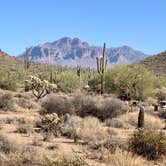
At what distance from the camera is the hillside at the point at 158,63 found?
7996cm

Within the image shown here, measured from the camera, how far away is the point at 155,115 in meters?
27.1

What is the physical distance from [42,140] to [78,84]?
112 ft

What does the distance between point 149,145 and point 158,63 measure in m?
71.9

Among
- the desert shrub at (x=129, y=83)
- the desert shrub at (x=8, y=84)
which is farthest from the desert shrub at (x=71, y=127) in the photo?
the desert shrub at (x=8, y=84)

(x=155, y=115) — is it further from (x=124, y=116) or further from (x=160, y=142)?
(x=160, y=142)

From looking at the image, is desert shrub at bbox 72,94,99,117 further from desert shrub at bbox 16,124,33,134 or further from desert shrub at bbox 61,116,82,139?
desert shrub at bbox 16,124,33,134

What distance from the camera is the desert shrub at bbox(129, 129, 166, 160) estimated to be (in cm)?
1490

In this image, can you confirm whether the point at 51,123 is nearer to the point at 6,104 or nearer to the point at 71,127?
the point at 71,127

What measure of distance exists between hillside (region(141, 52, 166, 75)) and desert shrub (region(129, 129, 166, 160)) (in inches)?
2465

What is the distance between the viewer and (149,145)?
591 inches

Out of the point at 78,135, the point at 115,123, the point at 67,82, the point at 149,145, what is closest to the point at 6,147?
the point at 149,145

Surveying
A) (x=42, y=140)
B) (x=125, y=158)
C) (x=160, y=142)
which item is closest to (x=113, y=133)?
(x=42, y=140)

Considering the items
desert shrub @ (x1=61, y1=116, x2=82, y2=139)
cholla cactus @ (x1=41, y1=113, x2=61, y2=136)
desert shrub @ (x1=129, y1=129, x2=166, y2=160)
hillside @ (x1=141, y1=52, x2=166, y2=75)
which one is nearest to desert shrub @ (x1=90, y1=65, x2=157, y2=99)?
desert shrub @ (x1=61, y1=116, x2=82, y2=139)

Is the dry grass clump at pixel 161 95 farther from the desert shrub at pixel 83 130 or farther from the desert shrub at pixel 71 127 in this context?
the desert shrub at pixel 71 127
